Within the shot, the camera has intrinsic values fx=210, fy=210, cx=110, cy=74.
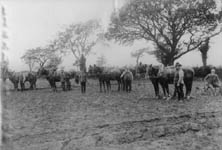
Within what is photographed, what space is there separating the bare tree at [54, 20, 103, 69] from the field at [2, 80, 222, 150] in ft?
1.97

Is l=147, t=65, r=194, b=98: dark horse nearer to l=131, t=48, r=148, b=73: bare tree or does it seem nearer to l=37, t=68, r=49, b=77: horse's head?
l=131, t=48, r=148, b=73: bare tree

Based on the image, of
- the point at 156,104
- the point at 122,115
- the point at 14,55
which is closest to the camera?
the point at 14,55

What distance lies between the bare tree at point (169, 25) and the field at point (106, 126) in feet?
2.49

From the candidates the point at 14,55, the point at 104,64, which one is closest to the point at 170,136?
the point at 104,64

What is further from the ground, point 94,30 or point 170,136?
point 94,30

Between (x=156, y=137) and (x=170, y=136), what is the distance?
5.5 inches

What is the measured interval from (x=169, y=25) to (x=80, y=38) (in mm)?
1068

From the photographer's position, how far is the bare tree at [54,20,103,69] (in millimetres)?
2125

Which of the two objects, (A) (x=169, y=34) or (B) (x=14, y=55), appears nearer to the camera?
(B) (x=14, y=55)

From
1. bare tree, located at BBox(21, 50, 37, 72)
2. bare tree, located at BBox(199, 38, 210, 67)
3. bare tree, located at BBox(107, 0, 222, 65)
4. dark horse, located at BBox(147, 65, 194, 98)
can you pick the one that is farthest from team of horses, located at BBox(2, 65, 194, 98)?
bare tree, located at BBox(199, 38, 210, 67)

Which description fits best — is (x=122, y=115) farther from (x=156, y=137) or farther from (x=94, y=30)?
(x=94, y=30)

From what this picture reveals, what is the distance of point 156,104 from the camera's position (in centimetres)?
306

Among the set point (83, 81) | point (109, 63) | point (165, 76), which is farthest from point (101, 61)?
point (165, 76)

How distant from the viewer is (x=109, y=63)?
7.41 ft
